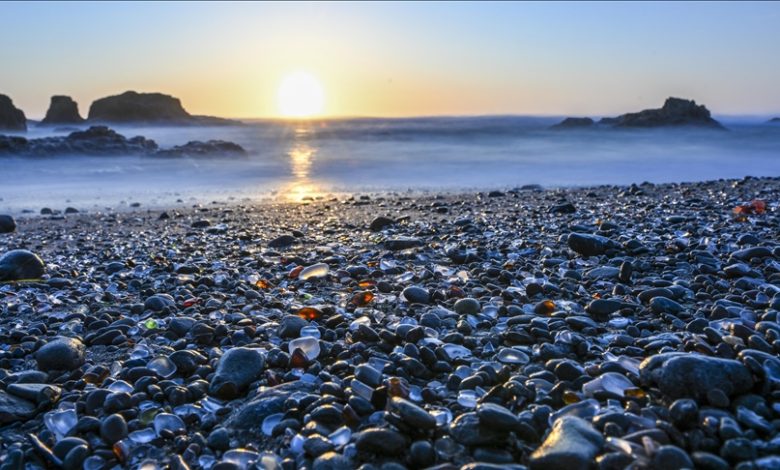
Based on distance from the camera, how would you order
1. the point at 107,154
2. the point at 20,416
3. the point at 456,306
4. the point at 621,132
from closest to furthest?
the point at 20,416
the point at 456,306
the point at 107,154
the point at 621,132

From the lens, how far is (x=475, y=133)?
36906 millimetres

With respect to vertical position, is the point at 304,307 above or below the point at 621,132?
below

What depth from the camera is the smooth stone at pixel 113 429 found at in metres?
1.90

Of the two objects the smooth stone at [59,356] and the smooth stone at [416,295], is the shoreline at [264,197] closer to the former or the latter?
the smooth stone at [416,295]

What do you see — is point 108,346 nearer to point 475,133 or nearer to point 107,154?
point 107,154

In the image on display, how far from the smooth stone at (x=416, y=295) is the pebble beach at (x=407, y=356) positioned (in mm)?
14

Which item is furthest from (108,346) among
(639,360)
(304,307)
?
(639,360)

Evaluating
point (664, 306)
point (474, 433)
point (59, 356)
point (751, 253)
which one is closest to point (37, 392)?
point (59, 356)

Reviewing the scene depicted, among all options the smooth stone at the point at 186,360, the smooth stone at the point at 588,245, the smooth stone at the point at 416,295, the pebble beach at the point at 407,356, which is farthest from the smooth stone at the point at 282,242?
the smooth stone at the point at 186,360

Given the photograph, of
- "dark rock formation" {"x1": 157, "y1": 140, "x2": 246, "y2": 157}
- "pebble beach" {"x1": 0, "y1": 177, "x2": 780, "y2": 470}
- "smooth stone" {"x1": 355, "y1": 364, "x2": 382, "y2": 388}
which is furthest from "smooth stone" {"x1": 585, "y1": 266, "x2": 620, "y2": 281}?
"dark rock formation" {"x1": 157, "y1": 140, "x2": 246, "y2": 157}

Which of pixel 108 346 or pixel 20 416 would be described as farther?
pixel 108 346

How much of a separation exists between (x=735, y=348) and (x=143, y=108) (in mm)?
72759

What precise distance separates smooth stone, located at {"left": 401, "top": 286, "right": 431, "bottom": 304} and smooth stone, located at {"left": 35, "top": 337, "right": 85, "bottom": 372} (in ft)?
5.31

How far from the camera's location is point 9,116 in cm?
4775
